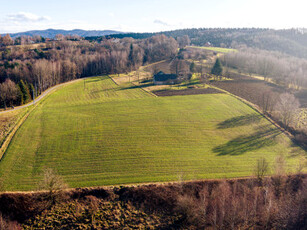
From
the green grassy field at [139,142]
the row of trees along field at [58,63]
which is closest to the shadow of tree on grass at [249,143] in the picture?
the green grassy field at [139,142]

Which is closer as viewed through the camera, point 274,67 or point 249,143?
point 249,143

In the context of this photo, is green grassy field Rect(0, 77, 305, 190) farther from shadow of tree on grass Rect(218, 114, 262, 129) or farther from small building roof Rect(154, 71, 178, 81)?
small building roof Rect(154, 71, 178, 81)

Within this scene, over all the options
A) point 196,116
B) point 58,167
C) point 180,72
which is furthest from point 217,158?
point 180,72

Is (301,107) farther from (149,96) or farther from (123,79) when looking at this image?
(123,79)

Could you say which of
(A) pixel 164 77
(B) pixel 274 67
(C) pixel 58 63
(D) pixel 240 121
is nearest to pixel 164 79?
(A) pixel 164 77

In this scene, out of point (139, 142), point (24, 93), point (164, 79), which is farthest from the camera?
point (164, 79)

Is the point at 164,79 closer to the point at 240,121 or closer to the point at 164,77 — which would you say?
the point at 164,77
